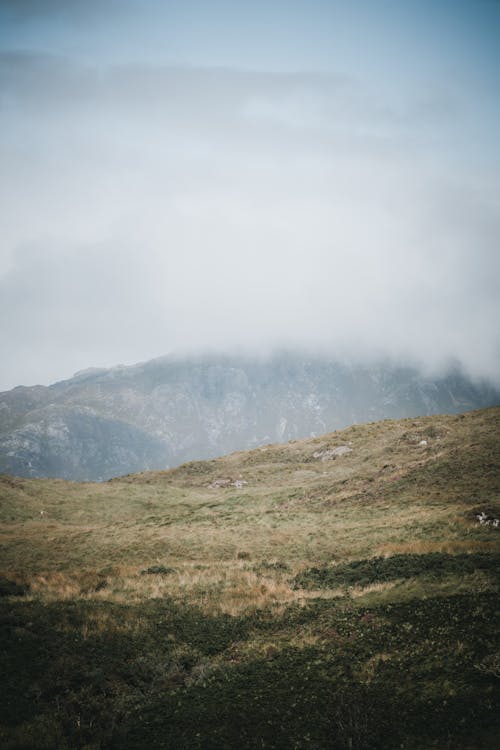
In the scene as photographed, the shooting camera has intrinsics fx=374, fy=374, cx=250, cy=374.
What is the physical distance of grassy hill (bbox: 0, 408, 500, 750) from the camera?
33.7 feet

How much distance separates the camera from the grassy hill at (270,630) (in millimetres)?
10266

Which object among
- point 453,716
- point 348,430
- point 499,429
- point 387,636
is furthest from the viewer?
point 348,430

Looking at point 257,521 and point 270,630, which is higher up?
point 270,630

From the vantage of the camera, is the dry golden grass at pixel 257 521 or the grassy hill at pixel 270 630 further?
the dry golden grass at pixel 257 521

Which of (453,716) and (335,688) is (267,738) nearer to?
(335,688)

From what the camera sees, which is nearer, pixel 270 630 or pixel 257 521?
Answer: pixel 270 630

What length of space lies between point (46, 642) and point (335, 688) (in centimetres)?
1077

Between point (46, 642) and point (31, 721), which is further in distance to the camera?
point (46, 642)

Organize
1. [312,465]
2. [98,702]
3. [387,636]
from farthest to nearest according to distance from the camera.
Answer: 1. [312,465]
2. [387,636]
3. [98,702]

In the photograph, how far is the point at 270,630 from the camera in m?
15.6

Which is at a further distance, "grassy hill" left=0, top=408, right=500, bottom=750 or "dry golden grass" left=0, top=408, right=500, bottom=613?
→ "dry golden grass" left=0, top=408, right=500, bottom=613

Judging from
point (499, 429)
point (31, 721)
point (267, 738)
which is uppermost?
point (31, 721)

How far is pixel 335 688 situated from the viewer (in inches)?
446

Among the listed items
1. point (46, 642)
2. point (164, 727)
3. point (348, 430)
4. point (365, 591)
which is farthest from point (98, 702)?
point (348, 430)
